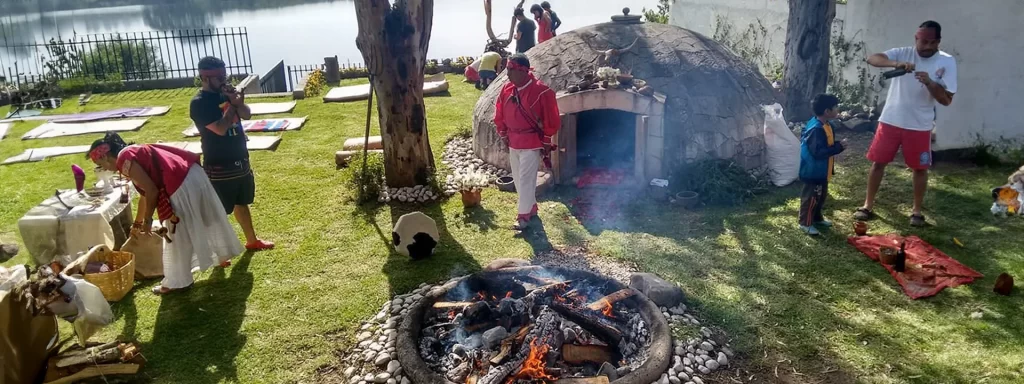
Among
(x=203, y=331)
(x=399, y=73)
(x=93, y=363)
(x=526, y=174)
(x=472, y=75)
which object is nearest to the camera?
(x=93, y=363)

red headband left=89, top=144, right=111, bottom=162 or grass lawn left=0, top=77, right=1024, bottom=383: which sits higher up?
red headband left=89, top=144, right=111, bottom=162

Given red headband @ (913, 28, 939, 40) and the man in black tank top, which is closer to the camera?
the man in black tank top

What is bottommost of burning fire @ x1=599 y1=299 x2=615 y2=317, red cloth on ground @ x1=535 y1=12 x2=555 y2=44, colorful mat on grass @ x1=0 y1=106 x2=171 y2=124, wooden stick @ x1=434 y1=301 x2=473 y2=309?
burning fire @ x1=599 y1=299 x2=615 y2=317

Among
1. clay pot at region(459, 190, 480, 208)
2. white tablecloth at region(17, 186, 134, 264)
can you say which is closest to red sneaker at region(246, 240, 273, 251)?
white tablecloth at region(17, 186, 134, 264)

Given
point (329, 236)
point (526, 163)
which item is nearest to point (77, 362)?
point (329, 236)

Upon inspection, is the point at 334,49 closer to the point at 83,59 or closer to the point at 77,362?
the point at 83,59

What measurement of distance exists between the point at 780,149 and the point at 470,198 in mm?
4059

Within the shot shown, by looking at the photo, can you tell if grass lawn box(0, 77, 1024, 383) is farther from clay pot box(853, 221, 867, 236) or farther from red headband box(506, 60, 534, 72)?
red headband box(506, 60, 534, 72)

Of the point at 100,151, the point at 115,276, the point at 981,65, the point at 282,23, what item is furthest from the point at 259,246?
the point at 282,23

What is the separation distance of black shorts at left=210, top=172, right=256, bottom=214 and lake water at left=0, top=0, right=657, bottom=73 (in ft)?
65.6

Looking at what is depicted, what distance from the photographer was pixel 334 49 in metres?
30.7

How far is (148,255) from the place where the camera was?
579 cm

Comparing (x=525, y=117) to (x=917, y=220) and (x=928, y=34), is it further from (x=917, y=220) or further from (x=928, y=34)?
(x=917, y=220)

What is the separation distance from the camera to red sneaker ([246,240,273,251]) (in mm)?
6402
